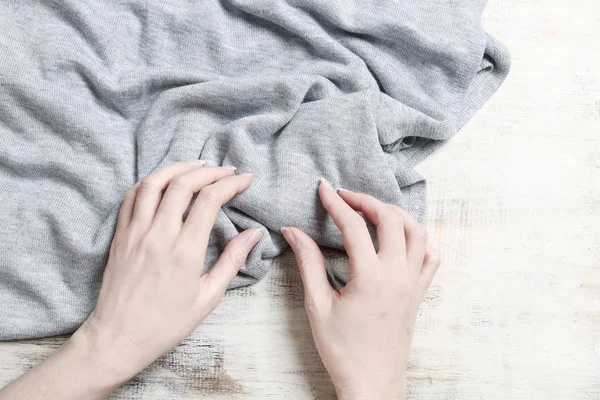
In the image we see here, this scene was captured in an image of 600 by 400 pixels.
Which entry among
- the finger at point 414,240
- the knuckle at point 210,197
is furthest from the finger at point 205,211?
the finger at point 414,240

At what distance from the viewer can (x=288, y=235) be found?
2.72 feet

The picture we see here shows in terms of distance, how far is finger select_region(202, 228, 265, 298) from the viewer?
800 millimetres

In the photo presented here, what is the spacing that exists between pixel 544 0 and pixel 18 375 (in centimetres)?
99

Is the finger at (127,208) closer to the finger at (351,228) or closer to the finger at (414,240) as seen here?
the finger at (351,228)

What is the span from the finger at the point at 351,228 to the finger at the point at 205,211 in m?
0.13

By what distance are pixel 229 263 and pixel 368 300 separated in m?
0.19

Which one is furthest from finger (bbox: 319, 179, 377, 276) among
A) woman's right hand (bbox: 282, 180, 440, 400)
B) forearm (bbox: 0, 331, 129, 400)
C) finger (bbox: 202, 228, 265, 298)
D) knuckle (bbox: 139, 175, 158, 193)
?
forearm (bbox: 0, 331, 129, 400)

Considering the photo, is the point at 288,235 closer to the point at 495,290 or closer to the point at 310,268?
the point at 310,268

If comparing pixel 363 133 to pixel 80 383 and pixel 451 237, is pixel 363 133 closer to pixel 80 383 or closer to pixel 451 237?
pixel 451 237

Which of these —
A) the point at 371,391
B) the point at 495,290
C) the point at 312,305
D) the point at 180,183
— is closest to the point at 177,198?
the point at 180,183

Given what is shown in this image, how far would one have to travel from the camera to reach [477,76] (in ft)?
3.07

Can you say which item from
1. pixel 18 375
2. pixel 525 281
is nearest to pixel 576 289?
pixel 525 281

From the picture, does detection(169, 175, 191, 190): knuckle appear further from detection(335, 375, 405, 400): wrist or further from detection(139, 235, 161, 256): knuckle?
detection(335, 375, 405, 400): wrist

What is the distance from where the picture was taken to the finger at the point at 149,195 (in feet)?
2.56
